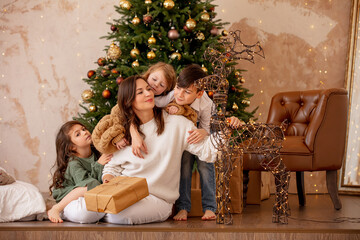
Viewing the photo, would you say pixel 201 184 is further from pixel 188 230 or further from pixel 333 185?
pixel 333 185

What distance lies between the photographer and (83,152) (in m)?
Answer: 3.03

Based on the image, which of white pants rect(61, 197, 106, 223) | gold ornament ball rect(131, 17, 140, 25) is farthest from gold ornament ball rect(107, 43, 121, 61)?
white pants rect(61, 197, 106, 223)

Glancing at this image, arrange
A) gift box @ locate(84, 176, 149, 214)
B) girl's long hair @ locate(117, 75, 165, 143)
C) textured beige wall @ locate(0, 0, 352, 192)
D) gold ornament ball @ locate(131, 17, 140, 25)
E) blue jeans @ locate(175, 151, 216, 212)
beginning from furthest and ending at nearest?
textured beige wall @ locate(0, 0, 352, 192), gold ornament ball @ locate(131, 17, 140, 25), blue jeans @ locate(175, 151, 216, 212), girl's long hair @ locate(117, 75, 165, 143), gift box @ locate(84, 176, 149, 214)

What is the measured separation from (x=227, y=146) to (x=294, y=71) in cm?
238

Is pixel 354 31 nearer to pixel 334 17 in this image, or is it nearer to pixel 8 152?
pixel 334 17

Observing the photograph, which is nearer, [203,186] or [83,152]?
[203,186]

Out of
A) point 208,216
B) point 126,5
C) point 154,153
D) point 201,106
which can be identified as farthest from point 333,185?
point 126,5

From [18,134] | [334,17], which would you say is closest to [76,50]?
[18,134]

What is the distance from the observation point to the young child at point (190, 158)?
8.66ft

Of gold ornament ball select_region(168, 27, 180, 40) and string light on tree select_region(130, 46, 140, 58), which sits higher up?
gold ornament ball select_region(168, 27, 180, 40)

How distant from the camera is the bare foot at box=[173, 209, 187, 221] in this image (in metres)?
2.69

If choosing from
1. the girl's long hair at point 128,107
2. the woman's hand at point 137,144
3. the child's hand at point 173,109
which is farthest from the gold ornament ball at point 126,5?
the woman's hand at point 137,144

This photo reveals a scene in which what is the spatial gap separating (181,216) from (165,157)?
43 cm

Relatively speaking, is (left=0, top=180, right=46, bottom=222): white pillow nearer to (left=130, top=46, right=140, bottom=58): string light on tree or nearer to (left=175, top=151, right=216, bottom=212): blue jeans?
(left=175, top=151, right=216, bottom=212): blue jeans
